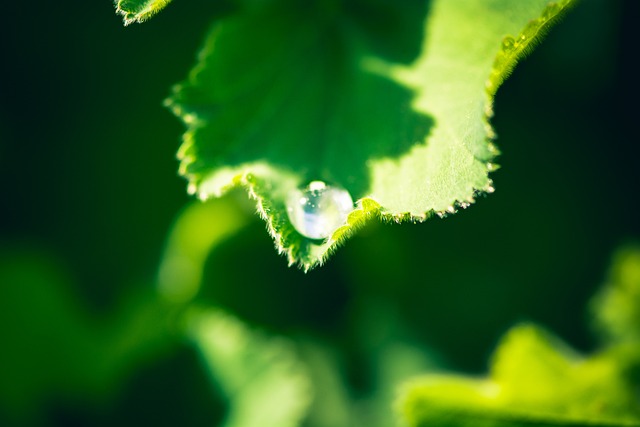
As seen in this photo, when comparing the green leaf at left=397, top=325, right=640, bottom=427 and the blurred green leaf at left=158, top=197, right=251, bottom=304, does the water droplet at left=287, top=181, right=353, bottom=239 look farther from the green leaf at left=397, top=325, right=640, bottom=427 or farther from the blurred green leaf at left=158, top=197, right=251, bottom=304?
the blurred green leaf at left=158, top=197, right=251, bottom=304

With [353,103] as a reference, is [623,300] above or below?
above

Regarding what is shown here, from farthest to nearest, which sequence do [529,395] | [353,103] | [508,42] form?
[529,395] → [353,103] → [508,42]

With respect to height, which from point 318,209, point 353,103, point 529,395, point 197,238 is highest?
point 197,238

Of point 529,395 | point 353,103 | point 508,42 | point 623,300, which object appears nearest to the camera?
point 508,42

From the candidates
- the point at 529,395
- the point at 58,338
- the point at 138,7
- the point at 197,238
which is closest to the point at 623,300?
the point at 529,395

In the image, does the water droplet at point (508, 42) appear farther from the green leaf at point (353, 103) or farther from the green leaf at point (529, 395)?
the green leaf at point (529, 395)

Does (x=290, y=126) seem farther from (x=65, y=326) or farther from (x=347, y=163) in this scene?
(x=65, y=326)

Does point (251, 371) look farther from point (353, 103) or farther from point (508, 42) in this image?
point (508, 42)

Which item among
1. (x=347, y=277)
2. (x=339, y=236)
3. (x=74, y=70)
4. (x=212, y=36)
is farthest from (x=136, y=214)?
(x=339, y=236)
